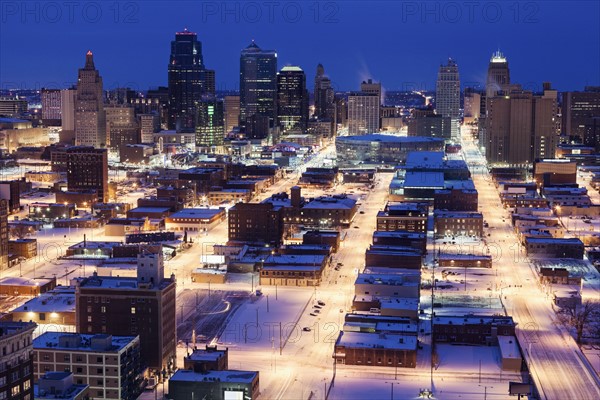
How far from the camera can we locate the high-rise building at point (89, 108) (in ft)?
301

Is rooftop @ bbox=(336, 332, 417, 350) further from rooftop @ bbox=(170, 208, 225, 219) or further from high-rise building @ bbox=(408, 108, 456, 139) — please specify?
high-rise building @ bbox=(408, 108, 456, 139)

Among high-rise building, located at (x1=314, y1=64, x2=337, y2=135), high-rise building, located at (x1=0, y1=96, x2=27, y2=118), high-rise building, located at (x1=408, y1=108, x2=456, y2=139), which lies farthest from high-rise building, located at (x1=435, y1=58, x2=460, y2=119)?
high-rise building, located at (x1=0, y1=96, x2=27, y2=118)

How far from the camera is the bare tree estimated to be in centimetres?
2728

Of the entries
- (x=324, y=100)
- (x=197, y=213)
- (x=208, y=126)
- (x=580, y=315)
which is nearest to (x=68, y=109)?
(x=208, y=126)

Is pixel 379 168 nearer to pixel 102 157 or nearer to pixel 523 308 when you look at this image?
pixel 102 157

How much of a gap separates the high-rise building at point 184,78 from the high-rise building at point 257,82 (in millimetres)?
5646

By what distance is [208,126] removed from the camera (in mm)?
90438

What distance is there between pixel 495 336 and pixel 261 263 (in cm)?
1162

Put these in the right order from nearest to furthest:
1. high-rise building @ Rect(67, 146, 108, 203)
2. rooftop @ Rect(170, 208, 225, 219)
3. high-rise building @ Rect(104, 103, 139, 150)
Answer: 1. rooftop @ Rect(170, 208, 225, 219)
2. high-rise building @ Rect(67, 146, 108, 203)
3. high-rise building @ Rect(104, 103, 139, 150)

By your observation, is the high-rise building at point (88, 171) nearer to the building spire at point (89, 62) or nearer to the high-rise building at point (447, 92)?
the building spire at point (89, 62)

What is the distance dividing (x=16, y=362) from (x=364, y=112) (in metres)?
95.9

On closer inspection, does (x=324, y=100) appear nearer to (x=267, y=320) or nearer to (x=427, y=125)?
(x=427, y=125)

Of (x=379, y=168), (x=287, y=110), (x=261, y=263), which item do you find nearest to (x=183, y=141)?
(x=287, y=110)

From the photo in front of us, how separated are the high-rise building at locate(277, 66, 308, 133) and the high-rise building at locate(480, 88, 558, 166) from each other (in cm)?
3816
